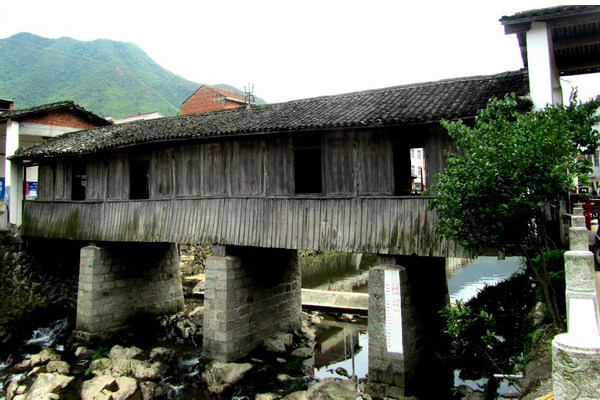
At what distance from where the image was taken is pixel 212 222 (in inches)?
415

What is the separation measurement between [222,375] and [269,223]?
3759mm

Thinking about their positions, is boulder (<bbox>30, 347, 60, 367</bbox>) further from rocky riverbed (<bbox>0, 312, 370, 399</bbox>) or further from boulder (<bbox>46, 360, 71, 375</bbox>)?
boulder (<bbox>46, 360, 71, 375</bbox>)

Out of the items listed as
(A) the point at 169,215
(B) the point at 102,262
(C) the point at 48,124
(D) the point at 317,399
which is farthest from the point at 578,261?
(C) the point at 48,124

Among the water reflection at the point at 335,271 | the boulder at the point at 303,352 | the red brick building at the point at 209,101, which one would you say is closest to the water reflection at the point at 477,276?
the water reflection at the point at 335,271

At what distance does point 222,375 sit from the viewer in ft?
31.6

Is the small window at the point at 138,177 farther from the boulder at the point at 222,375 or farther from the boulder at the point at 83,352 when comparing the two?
the boulder at the point at 222,375

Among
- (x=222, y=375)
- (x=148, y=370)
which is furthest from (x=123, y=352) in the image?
(x=222, y=375)

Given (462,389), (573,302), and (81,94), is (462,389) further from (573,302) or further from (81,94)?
(81,94)

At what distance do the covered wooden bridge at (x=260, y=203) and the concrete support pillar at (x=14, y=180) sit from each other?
372 millimetres

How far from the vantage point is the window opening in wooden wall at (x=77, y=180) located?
13.4 meters

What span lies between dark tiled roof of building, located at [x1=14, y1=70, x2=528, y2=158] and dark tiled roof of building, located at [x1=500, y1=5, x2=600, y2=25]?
4.22 feet

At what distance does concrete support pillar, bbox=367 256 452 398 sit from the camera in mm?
7980

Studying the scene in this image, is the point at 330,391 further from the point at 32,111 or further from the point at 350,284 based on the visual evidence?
the point at 350,284

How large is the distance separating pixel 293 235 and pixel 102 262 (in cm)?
671
